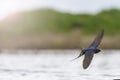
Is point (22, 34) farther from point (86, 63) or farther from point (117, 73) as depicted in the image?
point (86, 63)

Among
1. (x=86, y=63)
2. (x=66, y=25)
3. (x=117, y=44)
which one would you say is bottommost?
(x=86, y=63)

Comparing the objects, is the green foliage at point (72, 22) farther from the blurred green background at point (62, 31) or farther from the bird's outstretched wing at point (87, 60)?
the bird's outstretched wing at point (87, 60)

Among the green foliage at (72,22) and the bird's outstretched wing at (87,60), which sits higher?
the green foliage at (72,22)

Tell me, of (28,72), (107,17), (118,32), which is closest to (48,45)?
(118,32)

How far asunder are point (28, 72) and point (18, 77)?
374 centimetres

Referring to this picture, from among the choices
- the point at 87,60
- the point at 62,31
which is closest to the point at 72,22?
the point at 62,31

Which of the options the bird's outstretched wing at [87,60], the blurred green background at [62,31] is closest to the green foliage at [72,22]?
the blurred green background at [62,31]

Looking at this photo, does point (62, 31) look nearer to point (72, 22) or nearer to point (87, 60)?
point (72, 22)

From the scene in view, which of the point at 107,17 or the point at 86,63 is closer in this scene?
the point at 86,63

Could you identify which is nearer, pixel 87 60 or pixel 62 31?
pixel 87 60

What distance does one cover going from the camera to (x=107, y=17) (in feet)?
340

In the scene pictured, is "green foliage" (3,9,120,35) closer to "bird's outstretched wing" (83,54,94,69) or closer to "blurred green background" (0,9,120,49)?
"blurred green background" (0,9,120,49)

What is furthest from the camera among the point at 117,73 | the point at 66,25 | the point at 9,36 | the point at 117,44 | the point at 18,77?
the point at 66,25

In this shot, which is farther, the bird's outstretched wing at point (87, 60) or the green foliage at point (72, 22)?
the green foliage at point (72, 22)
